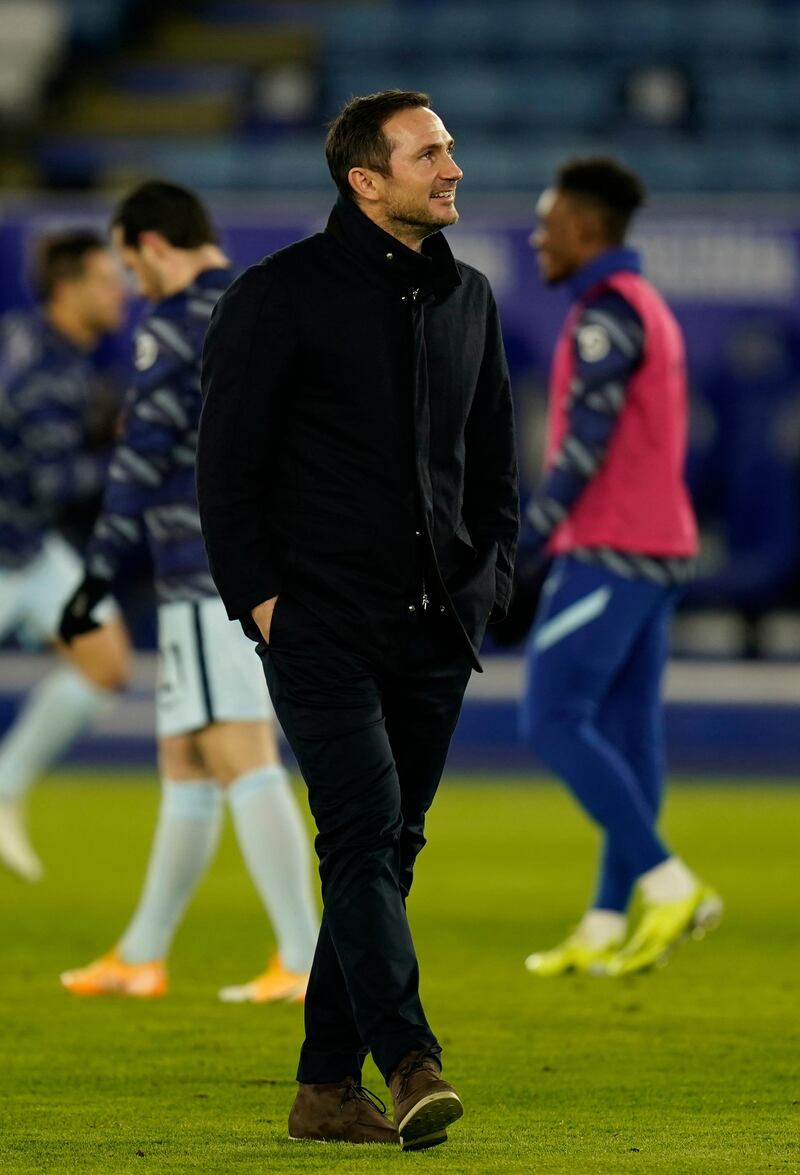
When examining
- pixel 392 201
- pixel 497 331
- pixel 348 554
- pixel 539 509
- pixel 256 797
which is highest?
pixel 392 201

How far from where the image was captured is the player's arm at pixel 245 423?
12.8ft

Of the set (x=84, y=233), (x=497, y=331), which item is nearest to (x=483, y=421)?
(x=497, y=331)

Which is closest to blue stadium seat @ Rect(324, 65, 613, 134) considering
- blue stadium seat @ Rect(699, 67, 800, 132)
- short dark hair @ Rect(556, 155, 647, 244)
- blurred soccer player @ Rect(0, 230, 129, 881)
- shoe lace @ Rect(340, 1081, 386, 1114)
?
blue stadium seat @ Rect(699, 67, 800, 132)

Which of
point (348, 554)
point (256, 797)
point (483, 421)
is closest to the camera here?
point (348, 554)

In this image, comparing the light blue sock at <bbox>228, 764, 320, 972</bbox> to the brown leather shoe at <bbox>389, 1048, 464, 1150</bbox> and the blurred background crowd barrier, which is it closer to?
the brown leather shoe at <bbox>389, 1048, 464, 1150</bbox>

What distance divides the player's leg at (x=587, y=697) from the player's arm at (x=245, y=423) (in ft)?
7.52

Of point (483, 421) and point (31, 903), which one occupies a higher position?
point (483, 421)

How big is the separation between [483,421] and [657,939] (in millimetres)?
2184

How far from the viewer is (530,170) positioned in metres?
16.8

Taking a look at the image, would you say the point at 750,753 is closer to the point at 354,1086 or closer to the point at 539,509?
the point at 539,509

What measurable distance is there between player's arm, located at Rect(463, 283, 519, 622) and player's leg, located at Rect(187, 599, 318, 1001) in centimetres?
153

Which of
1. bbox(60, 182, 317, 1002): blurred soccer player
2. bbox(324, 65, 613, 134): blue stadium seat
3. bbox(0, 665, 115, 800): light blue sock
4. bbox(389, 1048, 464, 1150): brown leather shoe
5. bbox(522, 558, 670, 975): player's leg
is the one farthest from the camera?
bbox(324, 65, 613, 134): blue stadium seat

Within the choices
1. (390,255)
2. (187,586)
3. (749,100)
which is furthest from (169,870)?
(749,100)

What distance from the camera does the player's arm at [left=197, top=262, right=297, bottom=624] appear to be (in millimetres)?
3908
